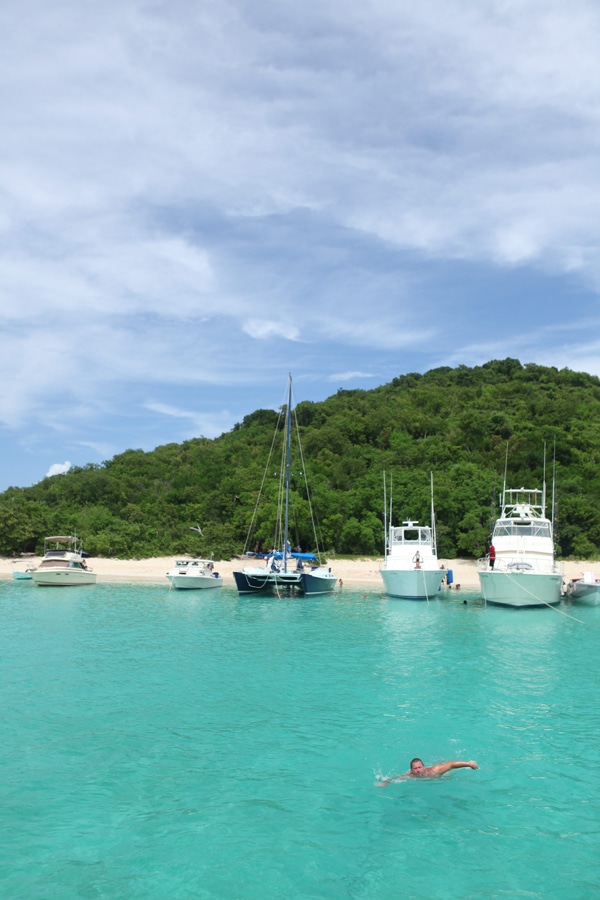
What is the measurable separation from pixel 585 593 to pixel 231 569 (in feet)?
91.5

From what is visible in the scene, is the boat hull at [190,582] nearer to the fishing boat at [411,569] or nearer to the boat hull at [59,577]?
the boat hull at [59,577]

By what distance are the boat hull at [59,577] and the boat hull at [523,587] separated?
1077 inches

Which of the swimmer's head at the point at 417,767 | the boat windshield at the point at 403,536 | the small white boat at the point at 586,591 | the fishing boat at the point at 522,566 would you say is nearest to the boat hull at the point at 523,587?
the fishing boat at the point at 522,566

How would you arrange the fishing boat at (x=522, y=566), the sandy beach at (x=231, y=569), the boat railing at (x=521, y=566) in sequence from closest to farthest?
the fishing boat at (x=522, y=566) < the boat railing at (x=521, y=566) < the sandy beach at (x=231, y=569)

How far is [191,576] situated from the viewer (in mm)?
43969

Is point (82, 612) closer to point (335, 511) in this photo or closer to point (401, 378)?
point (335, 511)

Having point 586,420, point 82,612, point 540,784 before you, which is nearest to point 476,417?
point 586,420

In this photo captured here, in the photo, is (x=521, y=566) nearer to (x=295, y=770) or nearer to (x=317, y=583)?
(x=317, y=583)

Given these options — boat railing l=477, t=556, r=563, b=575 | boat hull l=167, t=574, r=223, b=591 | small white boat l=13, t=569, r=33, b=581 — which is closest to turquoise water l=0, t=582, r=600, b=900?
boat railing l=477, t=556, r=563, b=575

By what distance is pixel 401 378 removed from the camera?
112375 millimetres

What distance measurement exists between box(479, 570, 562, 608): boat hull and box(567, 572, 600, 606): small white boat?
177 inches

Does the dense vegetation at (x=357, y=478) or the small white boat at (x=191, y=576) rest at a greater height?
the dense vegetation at (x=357, y=478)

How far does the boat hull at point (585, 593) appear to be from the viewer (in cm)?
3691

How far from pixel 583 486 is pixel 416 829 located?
55.3 metres
